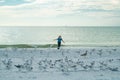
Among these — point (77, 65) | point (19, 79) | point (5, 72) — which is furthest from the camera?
point (77, 65)

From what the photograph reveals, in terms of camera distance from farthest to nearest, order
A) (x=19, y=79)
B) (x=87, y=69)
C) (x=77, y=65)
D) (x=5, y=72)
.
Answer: (x=77, y=65)
(x=87, y=69)
(x=5, y=72)
(x=19, y=79)

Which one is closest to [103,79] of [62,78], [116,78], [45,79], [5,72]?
[116,78]

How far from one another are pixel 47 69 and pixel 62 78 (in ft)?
7.35

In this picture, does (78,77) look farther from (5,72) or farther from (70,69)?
(5,72)

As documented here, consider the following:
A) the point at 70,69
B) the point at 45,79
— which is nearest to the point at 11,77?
the point at 45,79

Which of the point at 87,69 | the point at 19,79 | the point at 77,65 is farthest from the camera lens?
the point at 77,65

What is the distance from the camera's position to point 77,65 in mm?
15047

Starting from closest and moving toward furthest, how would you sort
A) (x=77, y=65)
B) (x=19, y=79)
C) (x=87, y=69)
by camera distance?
(x=19, y=79), (x=87, y=69), (x=77, y=65)

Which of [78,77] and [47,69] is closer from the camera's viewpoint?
[78,77]

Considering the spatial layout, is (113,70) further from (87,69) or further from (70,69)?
(70,69)

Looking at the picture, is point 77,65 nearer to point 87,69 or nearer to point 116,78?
point 87,69

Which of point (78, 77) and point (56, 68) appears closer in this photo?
point (78, 77)

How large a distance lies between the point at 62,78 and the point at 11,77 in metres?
2.22

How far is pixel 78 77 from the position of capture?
12.0 metres
